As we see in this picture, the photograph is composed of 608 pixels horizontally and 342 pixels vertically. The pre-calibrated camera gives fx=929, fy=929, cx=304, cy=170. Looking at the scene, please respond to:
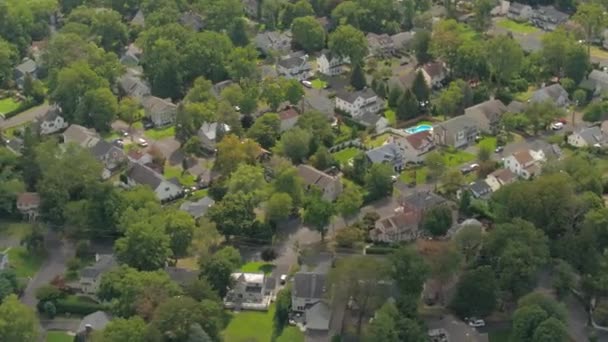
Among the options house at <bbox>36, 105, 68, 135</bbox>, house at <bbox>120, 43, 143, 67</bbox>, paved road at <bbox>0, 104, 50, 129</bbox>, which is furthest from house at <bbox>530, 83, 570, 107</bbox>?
paved road at <bbox>0, 104, 50, 129</bbox>

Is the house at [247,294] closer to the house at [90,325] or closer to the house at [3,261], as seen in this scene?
the house at [90,325]

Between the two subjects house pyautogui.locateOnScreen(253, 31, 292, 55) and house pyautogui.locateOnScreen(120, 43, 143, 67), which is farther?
house pyautogui.locateOnScreen(253, 31, 292, 55)

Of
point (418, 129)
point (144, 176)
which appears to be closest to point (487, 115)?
point (418, 129)

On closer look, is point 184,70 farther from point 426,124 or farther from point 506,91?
point 506,91

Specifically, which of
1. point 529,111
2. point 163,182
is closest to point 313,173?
point 163,182

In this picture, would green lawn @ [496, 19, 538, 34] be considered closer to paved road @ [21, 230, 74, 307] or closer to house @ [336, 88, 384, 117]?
house @ [336, 88, 384, 117]

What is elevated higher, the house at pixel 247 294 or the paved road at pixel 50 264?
the house at pixel 247 294

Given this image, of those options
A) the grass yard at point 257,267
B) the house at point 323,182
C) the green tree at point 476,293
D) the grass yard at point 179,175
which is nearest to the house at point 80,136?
the grass yard at point 179,175

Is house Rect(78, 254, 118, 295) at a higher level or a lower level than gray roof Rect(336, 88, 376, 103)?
higher
